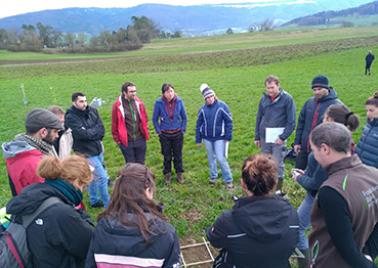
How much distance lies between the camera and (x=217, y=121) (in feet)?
21.5

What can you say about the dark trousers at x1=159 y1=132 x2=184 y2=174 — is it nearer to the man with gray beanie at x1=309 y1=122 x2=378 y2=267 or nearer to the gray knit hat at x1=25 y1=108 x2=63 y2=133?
the gray knit hat at x1=25 y1=108 x2=63 y2=133

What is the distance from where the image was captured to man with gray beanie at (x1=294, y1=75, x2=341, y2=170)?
215 inches

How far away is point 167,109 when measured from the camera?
6812 mm

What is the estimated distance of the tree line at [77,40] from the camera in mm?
78762

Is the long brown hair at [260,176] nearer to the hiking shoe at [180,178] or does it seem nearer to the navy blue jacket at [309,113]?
the navy blue jacket at [309,113]

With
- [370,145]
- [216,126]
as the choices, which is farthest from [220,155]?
[370,145]

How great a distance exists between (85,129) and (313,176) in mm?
3715

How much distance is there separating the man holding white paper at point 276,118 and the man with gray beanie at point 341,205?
337 cm

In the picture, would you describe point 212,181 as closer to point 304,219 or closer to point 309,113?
point 309,113

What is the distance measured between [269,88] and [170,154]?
2.46 meters

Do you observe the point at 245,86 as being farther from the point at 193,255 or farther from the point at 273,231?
the point at 273,231

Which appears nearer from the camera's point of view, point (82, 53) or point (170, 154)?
point (170, 154)

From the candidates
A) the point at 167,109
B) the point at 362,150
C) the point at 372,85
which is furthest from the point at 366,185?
the point at 372,85

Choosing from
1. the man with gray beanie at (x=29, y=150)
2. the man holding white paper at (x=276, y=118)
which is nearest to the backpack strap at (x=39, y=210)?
the man with gray beanie at (x=29, y=150)
